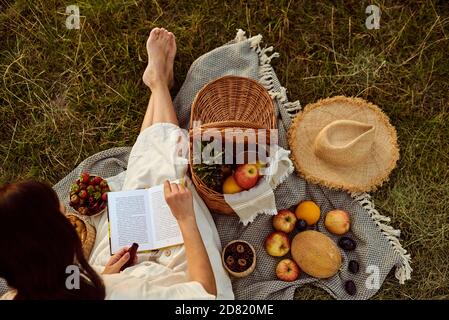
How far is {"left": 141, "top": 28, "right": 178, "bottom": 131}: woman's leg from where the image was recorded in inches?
93.8

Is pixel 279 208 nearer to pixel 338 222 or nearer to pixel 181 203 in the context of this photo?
pixel 338 222

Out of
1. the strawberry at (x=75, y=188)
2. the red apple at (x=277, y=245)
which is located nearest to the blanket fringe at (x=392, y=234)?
the red apple at (x=277, y=245)

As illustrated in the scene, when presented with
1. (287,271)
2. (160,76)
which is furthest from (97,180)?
(287,271)

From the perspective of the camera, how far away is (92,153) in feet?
8.43

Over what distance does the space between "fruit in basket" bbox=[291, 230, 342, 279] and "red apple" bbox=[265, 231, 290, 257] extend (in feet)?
0.15

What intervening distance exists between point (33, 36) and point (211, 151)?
1429 millimetres

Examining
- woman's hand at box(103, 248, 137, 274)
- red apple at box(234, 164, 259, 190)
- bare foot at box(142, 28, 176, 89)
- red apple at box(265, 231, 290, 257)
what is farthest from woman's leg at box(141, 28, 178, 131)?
red apple at box(265, 231, 290, 257)

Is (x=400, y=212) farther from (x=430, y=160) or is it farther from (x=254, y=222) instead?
(x=254, y=222)

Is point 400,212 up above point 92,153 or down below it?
below

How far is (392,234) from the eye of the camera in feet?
7.75

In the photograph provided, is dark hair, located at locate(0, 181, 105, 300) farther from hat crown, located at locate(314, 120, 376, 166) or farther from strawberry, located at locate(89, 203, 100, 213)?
hat crown, located at locate(314, 120, 376, 166)

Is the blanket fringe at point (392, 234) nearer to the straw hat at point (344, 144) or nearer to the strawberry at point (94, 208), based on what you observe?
the straw hat at point (344, 144)

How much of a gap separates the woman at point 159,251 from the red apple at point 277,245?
0.26 meters
